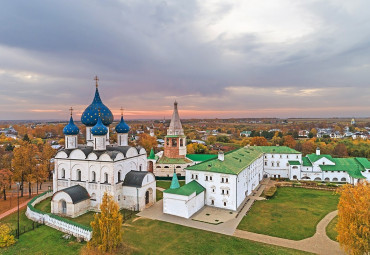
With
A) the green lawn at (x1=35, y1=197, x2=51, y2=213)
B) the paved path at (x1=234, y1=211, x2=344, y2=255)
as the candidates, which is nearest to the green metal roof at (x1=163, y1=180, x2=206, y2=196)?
the paved path at (x1=234, y1=211, x2=344, y2=255)

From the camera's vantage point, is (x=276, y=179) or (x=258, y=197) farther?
(x=276, y=179)

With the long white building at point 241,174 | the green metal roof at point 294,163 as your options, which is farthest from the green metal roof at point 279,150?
the green metal roof at point 294,163

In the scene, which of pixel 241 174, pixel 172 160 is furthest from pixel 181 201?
pixel 172 160

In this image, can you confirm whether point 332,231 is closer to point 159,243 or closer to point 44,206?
point 159,243

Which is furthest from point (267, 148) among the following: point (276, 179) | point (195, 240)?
point (195, 240)

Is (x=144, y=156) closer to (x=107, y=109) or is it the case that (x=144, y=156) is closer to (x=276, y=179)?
(x=107, y=109)

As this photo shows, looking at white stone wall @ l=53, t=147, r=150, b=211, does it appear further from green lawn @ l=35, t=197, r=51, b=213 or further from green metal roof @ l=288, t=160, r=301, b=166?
green metal roof @ l=288, t=160, r=301, b=166

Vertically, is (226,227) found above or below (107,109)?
below
